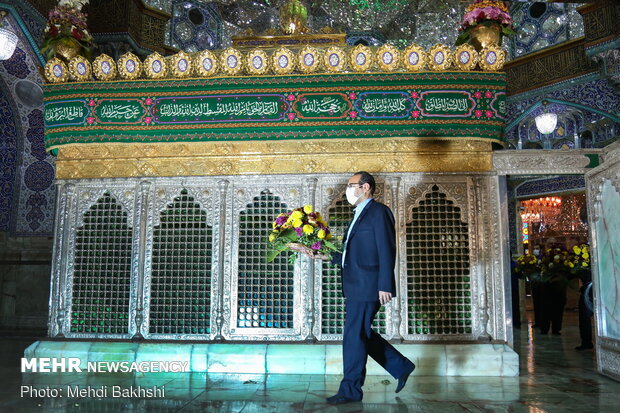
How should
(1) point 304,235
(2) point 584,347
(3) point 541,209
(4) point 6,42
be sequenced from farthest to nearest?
1. (3) point 541,209
2. (4) point 6,42
3. (2) point 584,347
4. (1) point 304,235

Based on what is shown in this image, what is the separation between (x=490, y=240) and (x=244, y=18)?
858 cm

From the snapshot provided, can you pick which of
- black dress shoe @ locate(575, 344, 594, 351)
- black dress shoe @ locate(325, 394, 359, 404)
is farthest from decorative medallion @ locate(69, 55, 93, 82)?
black dress shoe @ locate(575, 344, 594, 351)

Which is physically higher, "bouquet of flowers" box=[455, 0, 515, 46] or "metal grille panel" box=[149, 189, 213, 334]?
"bouquet of flowers" box=[455, 0, 515, 46]

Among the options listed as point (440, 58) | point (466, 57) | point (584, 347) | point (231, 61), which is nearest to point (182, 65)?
point (231, 61)

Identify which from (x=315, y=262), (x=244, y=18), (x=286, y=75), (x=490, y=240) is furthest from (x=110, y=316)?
(x=244, y=18)

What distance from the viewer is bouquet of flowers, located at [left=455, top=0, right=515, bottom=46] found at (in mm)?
4898

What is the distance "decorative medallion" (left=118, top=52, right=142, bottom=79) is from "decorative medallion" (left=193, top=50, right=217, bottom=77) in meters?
0.56

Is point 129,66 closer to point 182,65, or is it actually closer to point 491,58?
point 182,65

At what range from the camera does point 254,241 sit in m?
4.92

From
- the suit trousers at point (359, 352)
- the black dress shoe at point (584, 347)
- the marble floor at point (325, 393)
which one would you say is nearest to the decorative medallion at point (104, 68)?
the marble floor at point (325, 393)

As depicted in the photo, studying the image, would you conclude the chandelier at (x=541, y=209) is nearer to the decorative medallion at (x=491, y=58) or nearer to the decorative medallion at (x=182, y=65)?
the decorative medallion at (x=491, y=58)

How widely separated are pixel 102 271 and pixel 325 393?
2.63 m

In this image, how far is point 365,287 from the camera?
132 inches

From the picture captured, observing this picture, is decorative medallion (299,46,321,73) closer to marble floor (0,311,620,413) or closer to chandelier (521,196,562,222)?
marble floor (0,311,620,413)
